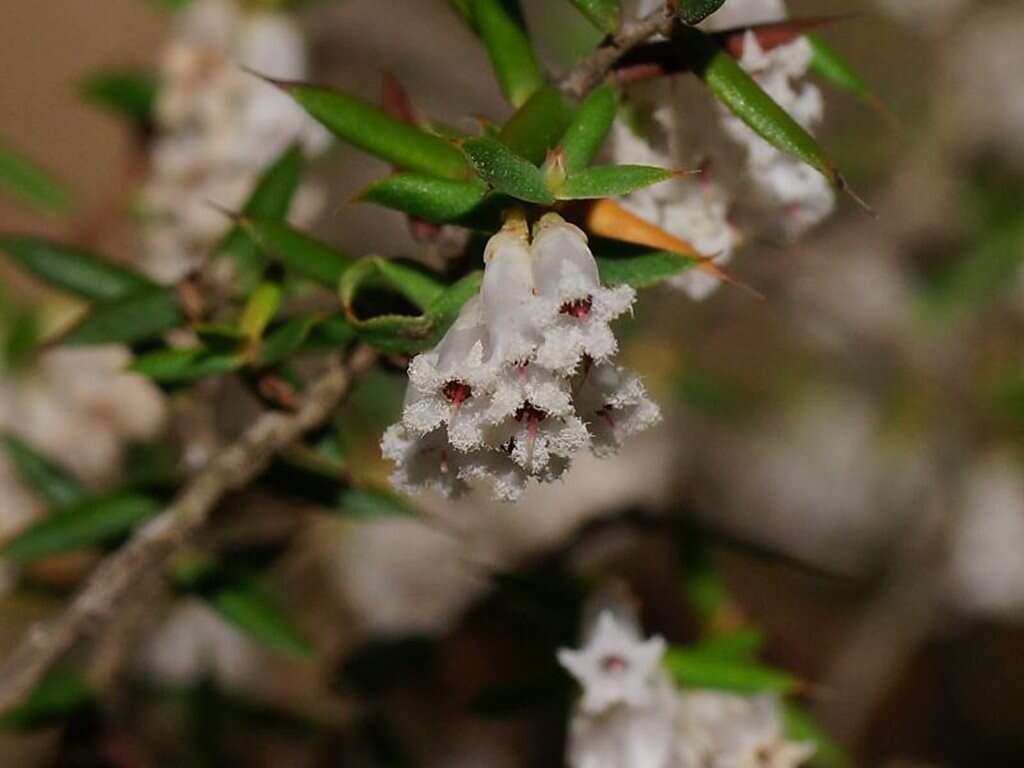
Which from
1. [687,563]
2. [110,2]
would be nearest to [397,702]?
[687,563]

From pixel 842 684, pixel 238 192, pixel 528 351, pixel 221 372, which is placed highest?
pixel 238 192

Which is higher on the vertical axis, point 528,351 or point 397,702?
point 397,702

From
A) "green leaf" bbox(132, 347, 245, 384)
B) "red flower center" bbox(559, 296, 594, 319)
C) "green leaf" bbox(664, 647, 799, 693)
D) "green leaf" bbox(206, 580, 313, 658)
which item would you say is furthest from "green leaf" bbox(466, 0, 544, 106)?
"green leaf" bbox(206, 580, 313, 658)

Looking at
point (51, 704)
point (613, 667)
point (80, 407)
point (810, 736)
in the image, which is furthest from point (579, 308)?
point (80, 407)

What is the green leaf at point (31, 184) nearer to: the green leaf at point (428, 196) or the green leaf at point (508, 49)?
the green leaf at point (508, 49)

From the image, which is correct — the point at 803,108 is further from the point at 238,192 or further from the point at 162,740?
the point at 162,740

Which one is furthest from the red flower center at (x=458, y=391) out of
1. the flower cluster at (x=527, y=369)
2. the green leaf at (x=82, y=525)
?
the green leaf at (x=82, y=525)

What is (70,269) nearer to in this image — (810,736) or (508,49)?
(508,49)
